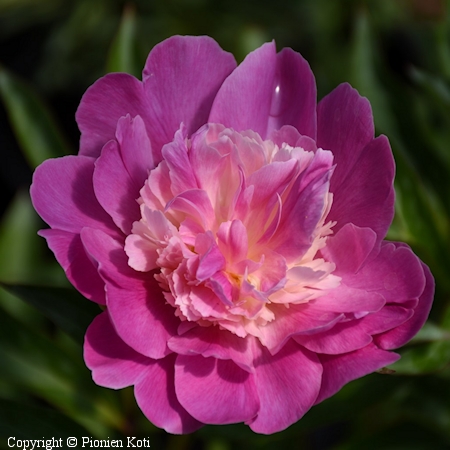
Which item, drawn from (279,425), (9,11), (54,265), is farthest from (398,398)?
(9,11)

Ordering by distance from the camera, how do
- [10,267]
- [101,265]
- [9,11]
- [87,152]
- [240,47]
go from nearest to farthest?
1. [101,265]
2. [87,152]
3. [240,47]
4. [10,267]
5. [9,11]

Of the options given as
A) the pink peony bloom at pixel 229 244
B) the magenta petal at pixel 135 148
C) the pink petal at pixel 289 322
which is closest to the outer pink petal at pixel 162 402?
the pink peony bloom at pixel 229 244

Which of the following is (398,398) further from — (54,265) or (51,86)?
(51,86)

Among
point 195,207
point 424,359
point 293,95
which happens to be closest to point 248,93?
point 293,95

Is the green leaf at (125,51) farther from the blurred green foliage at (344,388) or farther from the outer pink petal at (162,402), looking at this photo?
the outer pink petal at (162,402)

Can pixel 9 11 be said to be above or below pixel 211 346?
below
